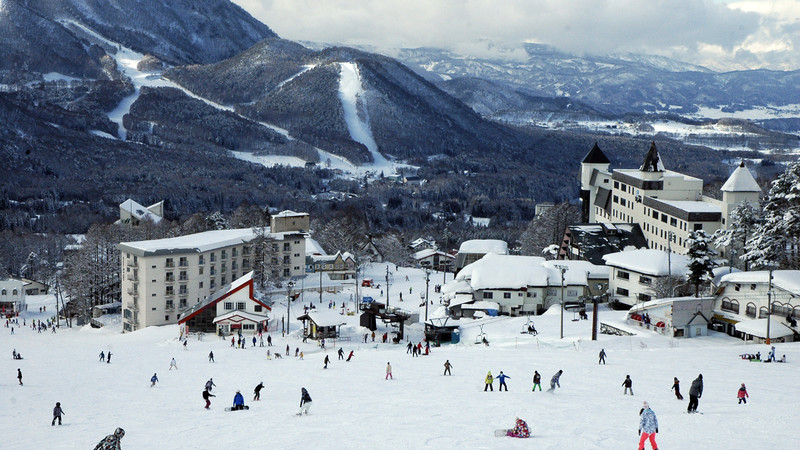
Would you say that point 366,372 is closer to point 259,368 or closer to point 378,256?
point 259,368

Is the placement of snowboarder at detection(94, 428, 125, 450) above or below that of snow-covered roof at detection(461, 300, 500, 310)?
above

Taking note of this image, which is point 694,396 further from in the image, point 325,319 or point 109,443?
point 325,319

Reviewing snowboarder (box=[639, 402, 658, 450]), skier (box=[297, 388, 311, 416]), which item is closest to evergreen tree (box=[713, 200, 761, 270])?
skier (box=[297, 388, 311, 416])

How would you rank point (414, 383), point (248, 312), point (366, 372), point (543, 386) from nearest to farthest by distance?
1. point (543, 386)
2. point (414, 383)
3. point (366, 372)
4. point (248, 312)

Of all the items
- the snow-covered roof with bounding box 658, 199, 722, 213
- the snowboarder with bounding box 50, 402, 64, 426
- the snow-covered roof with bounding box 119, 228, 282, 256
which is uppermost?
the snow-covered roof with bounding box 658, 199, 722, 213

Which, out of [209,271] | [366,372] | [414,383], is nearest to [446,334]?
[366,372]

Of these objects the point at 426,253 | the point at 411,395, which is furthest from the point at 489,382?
the point at 426,253

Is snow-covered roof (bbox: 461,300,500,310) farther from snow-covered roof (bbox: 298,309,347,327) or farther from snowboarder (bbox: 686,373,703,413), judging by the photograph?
snowboarder (bbox: 686,373,703,413)
